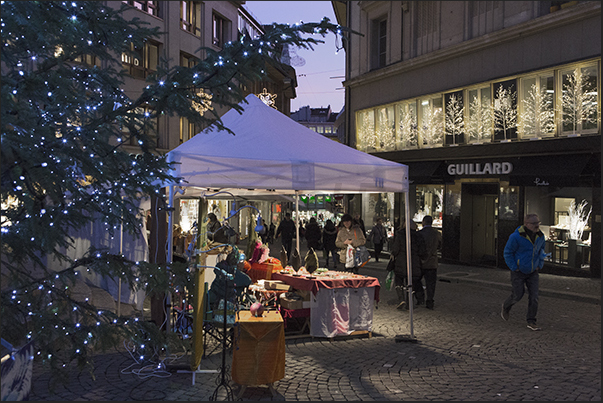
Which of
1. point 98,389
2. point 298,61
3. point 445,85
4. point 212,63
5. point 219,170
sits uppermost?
point 298,61

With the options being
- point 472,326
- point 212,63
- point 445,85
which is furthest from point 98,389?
point 445,85

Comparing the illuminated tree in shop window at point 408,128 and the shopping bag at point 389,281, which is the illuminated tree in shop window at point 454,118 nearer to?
the illuminated tree in shop window at point 408,128

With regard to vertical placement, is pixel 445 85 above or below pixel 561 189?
above

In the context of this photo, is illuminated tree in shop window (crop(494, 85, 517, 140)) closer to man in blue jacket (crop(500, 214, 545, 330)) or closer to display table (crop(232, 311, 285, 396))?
man in blue jacket (crop(500, 214, 545, 330))

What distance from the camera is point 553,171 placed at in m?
15.1

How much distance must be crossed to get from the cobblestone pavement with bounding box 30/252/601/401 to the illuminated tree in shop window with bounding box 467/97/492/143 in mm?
9056

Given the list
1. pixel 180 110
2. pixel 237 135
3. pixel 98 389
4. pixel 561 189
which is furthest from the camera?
pixel 561 189

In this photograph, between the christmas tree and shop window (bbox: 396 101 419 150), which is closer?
the christmas tree

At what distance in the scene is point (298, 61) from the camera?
25859 millimetres

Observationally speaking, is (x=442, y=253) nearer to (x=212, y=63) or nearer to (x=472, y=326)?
(x=472, y=326)

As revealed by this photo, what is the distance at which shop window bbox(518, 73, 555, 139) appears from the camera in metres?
15.8

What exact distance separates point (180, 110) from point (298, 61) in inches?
889

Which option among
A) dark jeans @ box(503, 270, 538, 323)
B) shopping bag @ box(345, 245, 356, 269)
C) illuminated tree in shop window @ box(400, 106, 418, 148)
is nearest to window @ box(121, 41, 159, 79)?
illuminated tree in shop window @ box(400, 106, 418, 148)

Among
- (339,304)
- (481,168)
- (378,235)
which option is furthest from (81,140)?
(378,235)
